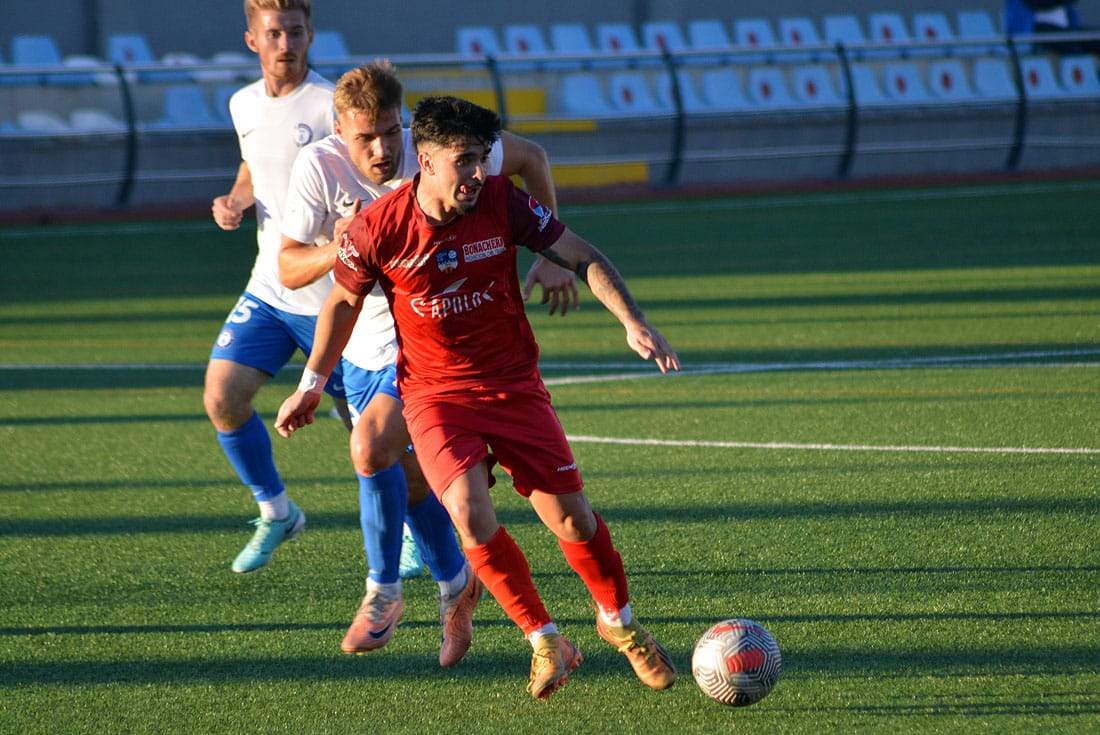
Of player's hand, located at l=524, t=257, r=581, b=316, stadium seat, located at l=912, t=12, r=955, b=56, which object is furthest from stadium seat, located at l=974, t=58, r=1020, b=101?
player's hand, located at l=524, t=257, r=581, b=316

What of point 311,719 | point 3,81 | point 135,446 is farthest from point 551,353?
point 3,81

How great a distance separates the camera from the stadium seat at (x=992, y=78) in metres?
22.3

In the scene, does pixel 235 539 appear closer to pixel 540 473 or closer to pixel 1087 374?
pixel 540 473

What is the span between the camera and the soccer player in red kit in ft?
13.0

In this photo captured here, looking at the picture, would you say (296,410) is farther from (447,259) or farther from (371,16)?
(371,16)

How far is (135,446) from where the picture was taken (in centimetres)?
732

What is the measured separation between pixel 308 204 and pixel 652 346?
1424 mm

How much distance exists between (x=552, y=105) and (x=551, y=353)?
1197 centimetres

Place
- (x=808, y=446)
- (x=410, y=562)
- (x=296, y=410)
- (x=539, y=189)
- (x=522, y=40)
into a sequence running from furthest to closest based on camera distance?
(x=522, y=40)
(x=808, y=446)
(x=410, y=562)
(x=539, y=189)
(x=296, y=410)

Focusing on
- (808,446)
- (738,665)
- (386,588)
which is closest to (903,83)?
(808,446)

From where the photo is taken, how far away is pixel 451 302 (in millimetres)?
4074

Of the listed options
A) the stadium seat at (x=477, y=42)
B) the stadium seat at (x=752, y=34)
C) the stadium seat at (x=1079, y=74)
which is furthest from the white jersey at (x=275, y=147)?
the stadium seat at (x=752, y=34)

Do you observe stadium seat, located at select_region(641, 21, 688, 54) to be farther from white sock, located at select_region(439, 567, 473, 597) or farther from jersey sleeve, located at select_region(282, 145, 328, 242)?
white sock, located at select_region(439, 567, 473, 597)

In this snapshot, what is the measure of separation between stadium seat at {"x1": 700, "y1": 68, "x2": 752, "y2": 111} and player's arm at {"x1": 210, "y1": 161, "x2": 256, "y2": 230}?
629 inches
